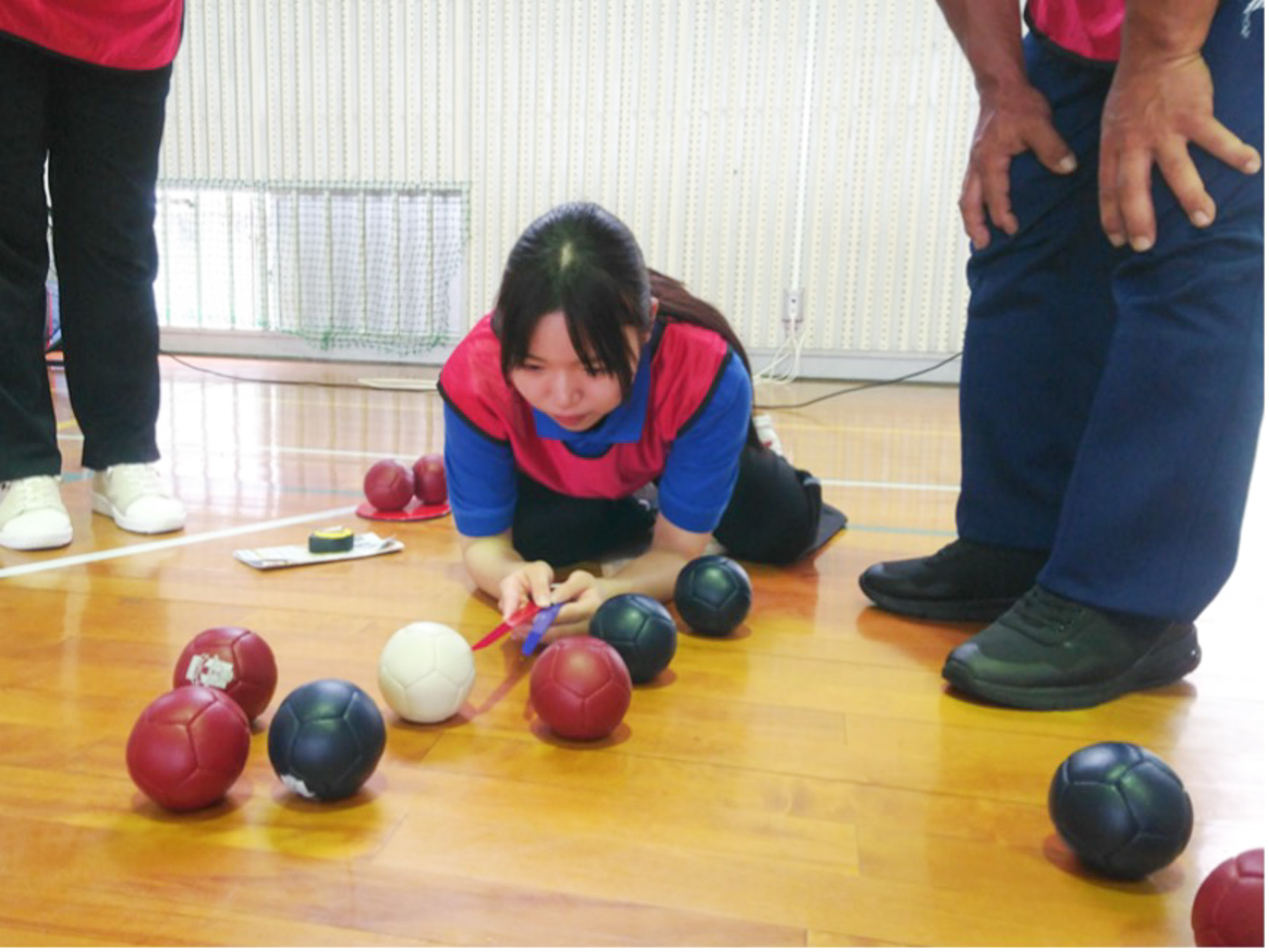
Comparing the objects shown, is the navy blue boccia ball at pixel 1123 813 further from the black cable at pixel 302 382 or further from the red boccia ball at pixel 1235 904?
the black cable at pixel 302 382

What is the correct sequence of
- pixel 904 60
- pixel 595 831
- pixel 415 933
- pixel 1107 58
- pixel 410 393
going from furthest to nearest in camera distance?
pixel 904 60 < pixel 410 393 < pixel 1107 58 < pixel 595 831 < pixel 415 933

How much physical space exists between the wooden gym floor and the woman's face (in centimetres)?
37

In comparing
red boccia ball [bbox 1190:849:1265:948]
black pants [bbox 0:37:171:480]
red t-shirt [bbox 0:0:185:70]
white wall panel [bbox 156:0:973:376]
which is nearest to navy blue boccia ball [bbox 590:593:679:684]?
red boccia ball [bbox 1190:849:1265:948]

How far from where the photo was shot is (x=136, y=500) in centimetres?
209

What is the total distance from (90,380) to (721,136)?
3.91 metres

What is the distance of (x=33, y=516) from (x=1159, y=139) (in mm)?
1895

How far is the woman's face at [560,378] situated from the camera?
1.30 meters

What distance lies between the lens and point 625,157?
17.9 ft

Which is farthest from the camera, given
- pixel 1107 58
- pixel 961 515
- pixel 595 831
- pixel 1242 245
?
pixel 961 515

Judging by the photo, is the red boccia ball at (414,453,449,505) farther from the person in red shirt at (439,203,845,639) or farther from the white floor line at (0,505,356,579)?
the person in red shirt at (439,203,845,639)

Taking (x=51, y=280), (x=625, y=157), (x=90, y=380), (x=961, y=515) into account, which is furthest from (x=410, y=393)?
(x=961, y=515)

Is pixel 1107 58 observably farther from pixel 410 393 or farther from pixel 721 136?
pixel 721 136

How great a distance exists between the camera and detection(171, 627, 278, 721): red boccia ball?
3.85ft

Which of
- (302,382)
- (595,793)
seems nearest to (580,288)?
A: (595,793)
